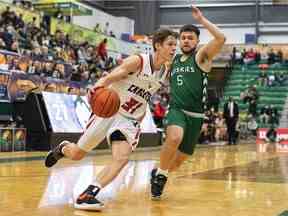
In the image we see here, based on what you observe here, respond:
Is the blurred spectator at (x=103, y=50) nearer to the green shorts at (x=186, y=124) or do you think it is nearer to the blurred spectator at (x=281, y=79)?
the blurred spectator at (x=281, y=79)

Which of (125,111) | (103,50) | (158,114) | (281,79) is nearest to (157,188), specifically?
(125,111)

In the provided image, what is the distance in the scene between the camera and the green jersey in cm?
566

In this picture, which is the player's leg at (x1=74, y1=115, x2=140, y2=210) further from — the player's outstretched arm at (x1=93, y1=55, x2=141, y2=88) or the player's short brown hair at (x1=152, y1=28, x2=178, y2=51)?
the player's short brown hair at (x1=152, y1=28, x2=178, y2=51)

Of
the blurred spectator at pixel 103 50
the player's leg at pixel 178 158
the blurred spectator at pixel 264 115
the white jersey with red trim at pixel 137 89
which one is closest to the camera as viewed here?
the white jersey with red trim at pixel 137 89

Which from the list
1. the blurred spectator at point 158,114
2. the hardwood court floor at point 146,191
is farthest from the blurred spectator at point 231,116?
the hardwood court floor at point 146,191

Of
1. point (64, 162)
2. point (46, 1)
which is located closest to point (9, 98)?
point (64, 162)

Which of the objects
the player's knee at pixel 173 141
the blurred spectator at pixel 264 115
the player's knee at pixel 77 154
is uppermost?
the player's knee at pixel 173 141

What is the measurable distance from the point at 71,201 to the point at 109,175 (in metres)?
0.57

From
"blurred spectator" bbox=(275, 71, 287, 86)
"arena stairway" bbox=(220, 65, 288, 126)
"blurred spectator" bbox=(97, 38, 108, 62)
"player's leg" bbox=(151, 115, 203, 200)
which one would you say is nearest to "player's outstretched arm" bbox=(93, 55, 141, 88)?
"player's leg" bbox=(151, 115, 203, 200)

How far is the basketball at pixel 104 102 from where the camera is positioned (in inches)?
180

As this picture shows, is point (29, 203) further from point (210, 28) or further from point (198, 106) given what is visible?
point (210, 28)

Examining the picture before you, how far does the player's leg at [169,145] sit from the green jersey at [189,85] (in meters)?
0.11

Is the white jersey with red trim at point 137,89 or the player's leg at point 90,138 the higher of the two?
the white jersey with red trim at point 137,89

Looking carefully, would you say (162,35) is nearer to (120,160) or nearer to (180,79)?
(180,79)
